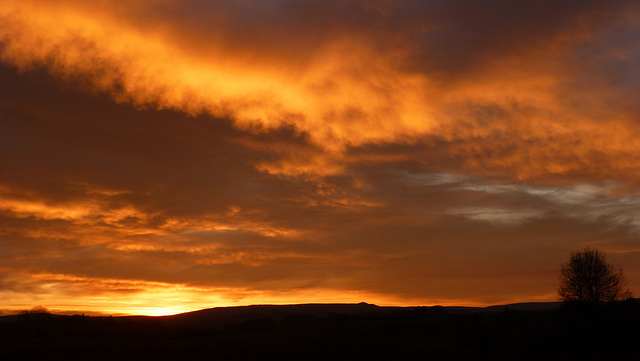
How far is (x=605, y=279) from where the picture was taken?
9262cm

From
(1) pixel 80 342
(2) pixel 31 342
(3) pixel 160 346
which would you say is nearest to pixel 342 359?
(3) pixel 160 346

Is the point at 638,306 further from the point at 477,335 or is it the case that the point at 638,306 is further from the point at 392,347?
the point at 392,347

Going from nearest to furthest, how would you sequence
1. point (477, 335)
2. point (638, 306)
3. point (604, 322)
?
point (604, 322) → point (477, 335) → point (638, 306)

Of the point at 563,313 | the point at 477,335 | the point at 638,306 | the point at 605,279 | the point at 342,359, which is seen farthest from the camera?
the point at 605,279

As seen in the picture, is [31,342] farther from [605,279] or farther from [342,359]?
[605,279]

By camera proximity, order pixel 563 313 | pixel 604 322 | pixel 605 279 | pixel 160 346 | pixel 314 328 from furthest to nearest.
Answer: pixel 605 279
pixel 563 313
pixel 314 328
pixel 604 322
pixel 160 346

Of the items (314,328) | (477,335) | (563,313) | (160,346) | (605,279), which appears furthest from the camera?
(605,279)

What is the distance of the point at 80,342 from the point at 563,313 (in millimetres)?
65328

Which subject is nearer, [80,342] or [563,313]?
[80,342]

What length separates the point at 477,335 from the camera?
58.0 meters

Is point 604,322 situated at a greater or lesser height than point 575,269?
lesser

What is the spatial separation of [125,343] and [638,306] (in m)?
65.8

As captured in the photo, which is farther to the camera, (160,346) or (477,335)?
(477,335)

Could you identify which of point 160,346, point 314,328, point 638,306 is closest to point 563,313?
point 638,306
